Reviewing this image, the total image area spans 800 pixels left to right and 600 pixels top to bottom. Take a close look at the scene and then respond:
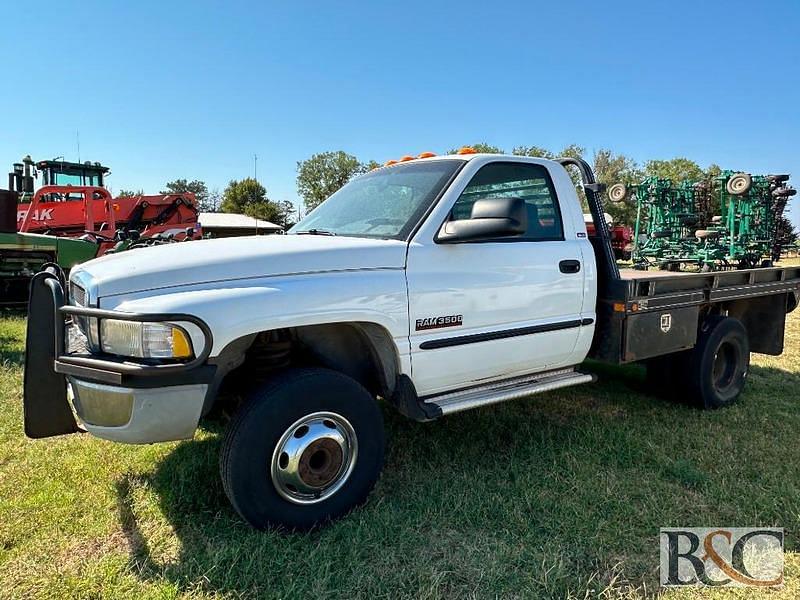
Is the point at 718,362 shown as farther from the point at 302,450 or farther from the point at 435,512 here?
the point at 302,450

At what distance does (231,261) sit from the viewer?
8.14 feet

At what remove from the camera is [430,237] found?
117 inches

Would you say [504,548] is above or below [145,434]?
below

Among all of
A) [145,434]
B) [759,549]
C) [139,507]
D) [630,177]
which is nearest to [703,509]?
[759,549]

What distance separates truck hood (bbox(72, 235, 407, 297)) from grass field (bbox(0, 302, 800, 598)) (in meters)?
1.22

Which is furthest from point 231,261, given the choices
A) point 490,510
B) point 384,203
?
point 490,510

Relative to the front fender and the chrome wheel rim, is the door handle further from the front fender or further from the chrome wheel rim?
the chrome wheel rim

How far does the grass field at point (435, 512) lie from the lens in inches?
90.9

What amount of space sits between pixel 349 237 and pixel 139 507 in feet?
6.08

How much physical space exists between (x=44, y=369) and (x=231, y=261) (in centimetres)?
102

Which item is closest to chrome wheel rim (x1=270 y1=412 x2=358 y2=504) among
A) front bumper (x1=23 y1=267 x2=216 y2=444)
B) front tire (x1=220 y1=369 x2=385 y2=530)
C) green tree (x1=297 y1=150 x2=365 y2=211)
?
front tire (x1=220 y1=369 x2=385 y2=530)

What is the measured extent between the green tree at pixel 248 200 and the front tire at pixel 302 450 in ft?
160

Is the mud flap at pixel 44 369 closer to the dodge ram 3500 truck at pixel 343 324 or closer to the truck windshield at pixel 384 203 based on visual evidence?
the dodge ram 3500 truck at pixel 343 324

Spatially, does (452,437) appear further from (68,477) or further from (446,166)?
(68,477)
